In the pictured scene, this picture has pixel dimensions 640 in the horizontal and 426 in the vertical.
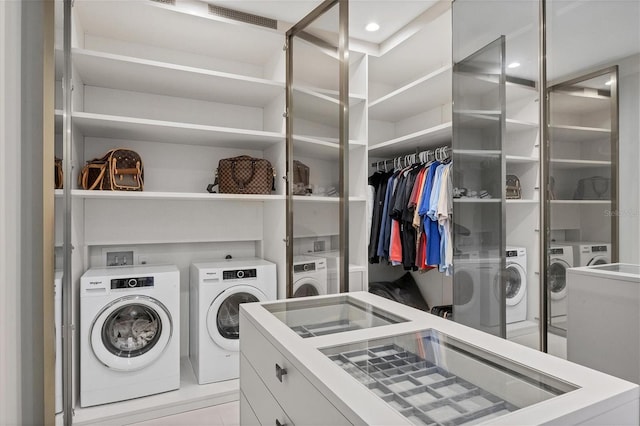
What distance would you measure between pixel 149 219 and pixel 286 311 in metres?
1.83

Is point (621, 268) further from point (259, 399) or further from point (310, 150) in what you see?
point (310, 150)

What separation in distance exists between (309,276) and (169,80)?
167 cm

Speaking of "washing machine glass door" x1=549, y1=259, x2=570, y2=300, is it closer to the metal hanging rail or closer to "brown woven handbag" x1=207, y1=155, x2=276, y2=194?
the metal hanging rail

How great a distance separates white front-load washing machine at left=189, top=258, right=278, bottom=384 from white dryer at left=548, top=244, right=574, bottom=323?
1765mm

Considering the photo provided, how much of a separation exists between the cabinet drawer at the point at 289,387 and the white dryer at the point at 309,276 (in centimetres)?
94

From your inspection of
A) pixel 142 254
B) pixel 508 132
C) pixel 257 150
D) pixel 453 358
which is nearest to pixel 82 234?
pixel 142 254

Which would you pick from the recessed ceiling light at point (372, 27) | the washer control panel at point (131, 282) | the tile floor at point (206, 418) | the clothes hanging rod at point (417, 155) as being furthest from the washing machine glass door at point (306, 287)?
the recessed ceiling light at point (372, 27)

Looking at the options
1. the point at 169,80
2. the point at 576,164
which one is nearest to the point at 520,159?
the point at 576,164

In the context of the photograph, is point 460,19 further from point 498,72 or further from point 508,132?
point 508,132

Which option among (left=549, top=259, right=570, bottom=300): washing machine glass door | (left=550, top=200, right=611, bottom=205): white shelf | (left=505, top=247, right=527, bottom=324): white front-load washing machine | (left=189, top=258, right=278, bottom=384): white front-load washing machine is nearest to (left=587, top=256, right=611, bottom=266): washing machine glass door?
(left=549, top=259, right=570, bottom=300): washing machine glass door

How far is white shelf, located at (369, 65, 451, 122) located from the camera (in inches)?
112

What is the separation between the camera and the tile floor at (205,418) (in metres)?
2.25

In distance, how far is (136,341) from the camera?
2.41 metres

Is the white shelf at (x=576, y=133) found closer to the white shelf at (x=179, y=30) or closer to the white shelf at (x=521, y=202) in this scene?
the white shelf at (x=521, y=202)
